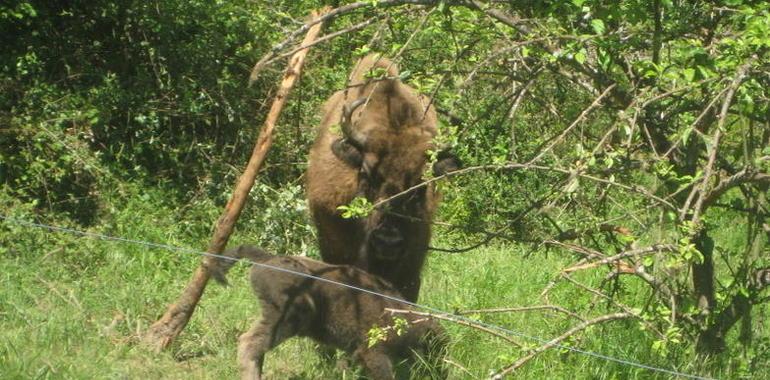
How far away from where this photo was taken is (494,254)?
32.9 feet

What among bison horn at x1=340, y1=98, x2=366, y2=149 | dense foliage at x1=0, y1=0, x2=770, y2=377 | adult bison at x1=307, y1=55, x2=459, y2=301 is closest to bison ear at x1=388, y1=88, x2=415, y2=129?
adult bison at x1=307, y1=55, x2=459, y2=301

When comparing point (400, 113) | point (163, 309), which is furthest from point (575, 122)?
point (163, 309)

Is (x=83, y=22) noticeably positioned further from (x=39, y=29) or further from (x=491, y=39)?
(x=491, y=39)

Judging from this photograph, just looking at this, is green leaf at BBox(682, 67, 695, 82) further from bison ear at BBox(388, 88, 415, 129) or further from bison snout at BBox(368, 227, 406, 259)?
bison ear at BBox(388, 88, 415, 129)

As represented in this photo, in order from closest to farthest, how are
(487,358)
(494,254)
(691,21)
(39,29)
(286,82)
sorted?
(691,21), (487,358), (286,82), (494,254), (39,29)

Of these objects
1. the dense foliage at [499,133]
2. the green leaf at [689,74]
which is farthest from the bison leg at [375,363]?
the green leaf at [689,74]

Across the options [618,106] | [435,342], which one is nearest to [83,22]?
[435,342]

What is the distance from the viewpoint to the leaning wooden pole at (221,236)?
7180mm

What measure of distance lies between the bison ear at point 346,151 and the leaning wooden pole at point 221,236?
68 centimetres

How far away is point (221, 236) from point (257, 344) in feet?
3.31

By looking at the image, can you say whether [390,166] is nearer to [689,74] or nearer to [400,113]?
[400,113]

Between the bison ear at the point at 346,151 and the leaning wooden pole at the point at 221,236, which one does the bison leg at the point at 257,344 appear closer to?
the leaning wooden pole at the point at 221,236

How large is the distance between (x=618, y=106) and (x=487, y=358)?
180 cm

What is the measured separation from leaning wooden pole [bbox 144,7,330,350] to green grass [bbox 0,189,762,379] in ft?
0.44
